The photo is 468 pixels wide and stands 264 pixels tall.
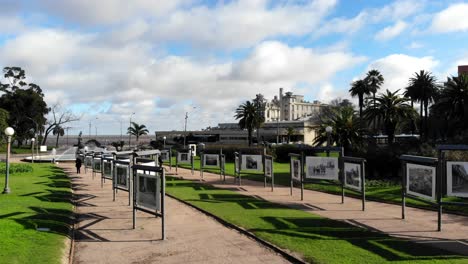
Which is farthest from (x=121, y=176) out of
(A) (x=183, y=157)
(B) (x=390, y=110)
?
(B) (x=390, y=110)

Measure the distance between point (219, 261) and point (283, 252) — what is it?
4.15 ft

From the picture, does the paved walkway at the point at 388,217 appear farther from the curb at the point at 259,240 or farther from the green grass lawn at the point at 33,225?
the green grass lawn at the point at 33,225

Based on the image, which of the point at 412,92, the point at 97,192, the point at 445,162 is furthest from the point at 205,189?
the point at 412,92

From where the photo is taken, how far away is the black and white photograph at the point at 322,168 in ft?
56.7

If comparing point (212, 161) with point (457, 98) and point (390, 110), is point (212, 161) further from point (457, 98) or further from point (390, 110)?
point (457, 98)

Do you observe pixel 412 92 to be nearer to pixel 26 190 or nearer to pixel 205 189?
pixel 205 189

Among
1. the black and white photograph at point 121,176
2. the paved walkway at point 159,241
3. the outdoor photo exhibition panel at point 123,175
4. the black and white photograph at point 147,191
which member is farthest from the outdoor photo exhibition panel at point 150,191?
the black and white photograph at point 121,176

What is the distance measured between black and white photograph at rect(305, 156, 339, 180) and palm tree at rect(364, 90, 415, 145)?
1037 inches

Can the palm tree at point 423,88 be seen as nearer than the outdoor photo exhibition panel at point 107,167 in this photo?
No

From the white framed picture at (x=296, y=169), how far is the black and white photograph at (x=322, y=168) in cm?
103

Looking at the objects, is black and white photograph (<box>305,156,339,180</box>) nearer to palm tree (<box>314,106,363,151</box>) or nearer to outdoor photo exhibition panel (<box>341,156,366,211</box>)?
outdoor photo exhibition panel (<box>341,156,366,211</box>)

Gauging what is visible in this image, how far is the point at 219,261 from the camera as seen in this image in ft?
28.7

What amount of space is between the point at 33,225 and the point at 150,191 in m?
3.07

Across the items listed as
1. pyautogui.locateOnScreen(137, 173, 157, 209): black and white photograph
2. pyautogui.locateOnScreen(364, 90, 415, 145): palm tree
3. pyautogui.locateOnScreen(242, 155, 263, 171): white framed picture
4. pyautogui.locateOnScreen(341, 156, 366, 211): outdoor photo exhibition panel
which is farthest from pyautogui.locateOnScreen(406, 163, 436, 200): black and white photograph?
pyautogui.locateOnScreen(364, 90, 415, 145): palm tree
